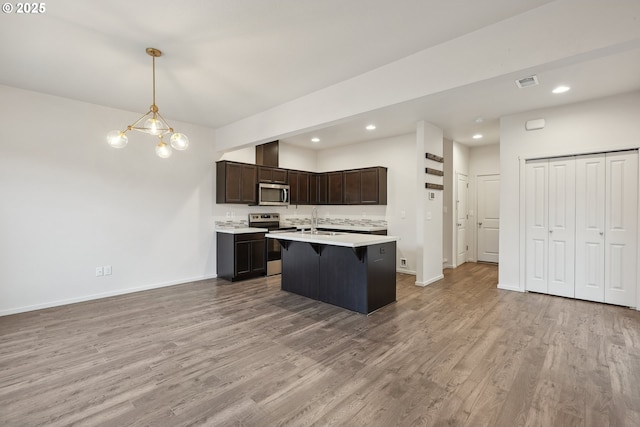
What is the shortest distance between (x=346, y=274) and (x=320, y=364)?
1.46m

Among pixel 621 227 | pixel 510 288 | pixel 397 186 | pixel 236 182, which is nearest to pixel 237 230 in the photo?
pixel 236 182

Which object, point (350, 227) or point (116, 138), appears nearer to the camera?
point (116, 138)

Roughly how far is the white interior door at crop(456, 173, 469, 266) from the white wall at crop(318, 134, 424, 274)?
150 centimetres

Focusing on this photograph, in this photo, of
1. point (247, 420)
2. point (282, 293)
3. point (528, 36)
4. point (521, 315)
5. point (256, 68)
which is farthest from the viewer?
point (282, 293)

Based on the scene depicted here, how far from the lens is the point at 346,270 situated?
3898 millimetres

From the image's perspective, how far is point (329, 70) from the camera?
129 inches

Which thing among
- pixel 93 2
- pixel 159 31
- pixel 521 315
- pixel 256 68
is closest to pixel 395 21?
pixel 256 68

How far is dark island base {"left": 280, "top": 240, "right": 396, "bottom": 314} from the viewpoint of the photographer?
374cm

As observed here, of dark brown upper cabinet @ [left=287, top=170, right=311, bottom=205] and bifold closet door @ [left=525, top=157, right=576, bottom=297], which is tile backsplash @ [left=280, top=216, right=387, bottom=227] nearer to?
dark brown upper cabinet @ [left=287, top=170, right=311, bottom=205]

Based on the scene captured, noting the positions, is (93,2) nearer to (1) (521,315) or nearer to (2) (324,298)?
(2) (324,298)

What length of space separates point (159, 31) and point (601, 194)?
5.54 meters

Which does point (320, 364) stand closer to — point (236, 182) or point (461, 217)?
point (236, 182)

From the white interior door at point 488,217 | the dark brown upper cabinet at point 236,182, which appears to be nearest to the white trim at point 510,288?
the white interior door at point 488,217

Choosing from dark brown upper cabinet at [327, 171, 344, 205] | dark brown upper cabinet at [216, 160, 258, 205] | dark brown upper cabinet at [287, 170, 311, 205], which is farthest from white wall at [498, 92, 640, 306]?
dark brown upper cabinet at [216, 160, 258, 205]
